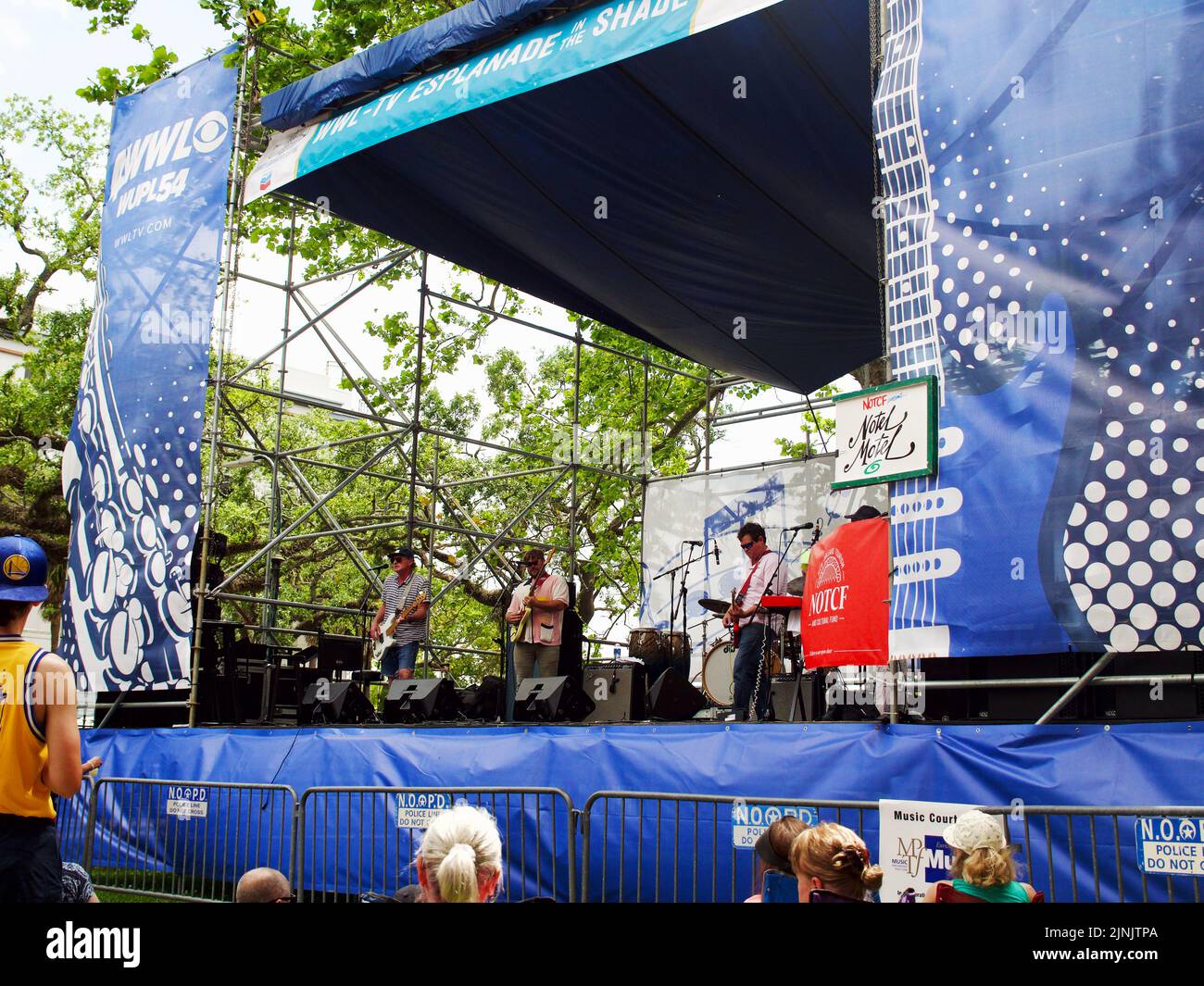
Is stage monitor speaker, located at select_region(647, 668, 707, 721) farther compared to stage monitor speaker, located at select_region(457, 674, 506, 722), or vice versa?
stage monitor speaker, located at select_region(457, 674, 506, 722)

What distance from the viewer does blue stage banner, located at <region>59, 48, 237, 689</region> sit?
11.0 meters

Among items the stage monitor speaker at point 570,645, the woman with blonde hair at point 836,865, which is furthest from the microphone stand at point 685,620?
the woman with blonde hair at point 836,865

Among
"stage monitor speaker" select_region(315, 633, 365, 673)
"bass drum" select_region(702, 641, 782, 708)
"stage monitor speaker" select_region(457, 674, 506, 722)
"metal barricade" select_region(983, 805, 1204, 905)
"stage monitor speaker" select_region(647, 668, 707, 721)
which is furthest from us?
"bass drum" select_region(702, 641, 782, 708)

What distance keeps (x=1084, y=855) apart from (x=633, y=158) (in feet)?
23.6

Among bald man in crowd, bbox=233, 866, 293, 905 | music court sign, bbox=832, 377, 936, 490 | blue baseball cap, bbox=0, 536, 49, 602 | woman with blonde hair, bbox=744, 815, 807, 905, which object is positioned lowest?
bald man in crowd, bbox=233, 866, 293, 905

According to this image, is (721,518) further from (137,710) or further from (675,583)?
(137,710)

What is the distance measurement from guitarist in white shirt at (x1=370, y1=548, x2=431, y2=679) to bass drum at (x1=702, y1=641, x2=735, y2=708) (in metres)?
3.01

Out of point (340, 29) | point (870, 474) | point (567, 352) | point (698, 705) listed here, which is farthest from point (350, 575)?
point (870, 474)

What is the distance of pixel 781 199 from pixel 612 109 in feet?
6.80

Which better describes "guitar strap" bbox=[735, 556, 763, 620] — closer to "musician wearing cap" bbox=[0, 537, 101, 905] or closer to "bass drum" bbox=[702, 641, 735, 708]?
"bass drum" bbox=[702, 641, 735, 708]

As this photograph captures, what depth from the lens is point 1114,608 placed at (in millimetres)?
5766

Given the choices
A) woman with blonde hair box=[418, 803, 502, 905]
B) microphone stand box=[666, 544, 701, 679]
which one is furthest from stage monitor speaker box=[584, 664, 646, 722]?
woman with blonde hair box=[418, 803, 502, 905]
